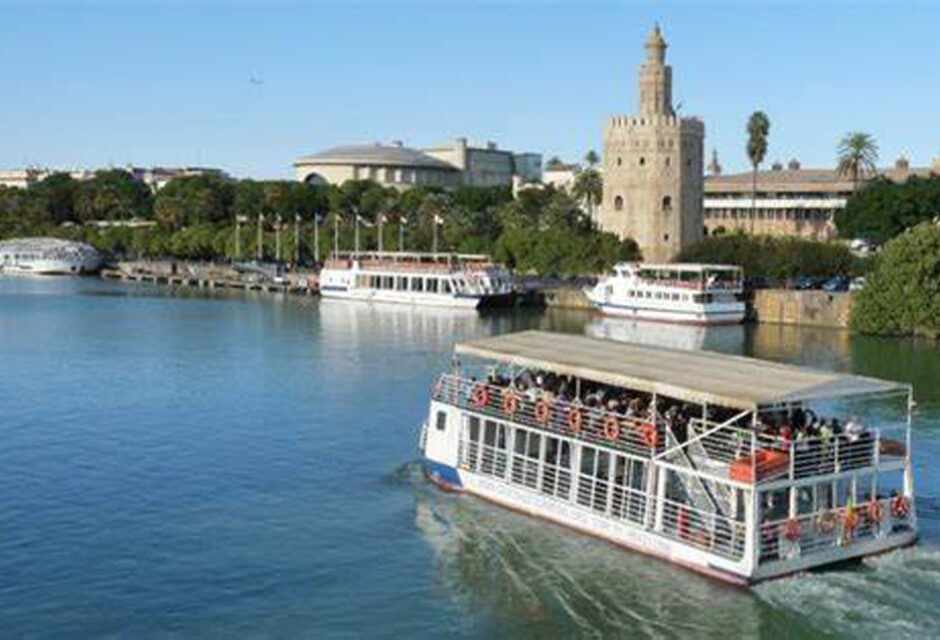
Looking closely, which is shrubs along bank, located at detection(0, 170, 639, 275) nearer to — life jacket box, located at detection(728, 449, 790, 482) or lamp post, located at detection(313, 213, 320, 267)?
lamp post, located at detection(313, 213, 320, 267)

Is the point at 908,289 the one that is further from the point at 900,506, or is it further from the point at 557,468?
the point at 557,468

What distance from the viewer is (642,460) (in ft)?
109

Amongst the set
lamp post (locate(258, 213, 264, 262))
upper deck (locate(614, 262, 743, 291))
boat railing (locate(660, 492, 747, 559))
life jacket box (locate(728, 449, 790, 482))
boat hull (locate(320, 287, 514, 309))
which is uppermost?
lamp post (locate(258, 213, 264, 262))

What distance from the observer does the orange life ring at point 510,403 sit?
37.4 m

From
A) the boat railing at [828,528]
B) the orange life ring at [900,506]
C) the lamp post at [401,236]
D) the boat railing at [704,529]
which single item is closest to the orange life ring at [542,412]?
the boat railing at [704,529]

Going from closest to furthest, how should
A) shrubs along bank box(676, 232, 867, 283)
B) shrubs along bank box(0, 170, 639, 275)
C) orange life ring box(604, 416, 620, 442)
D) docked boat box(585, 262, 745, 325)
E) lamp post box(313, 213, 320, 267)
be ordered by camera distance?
orange life ring box(604, 416, 620, 442) → docked boat box(585, 262, 745, 325) → shrubs along bank box(676, 232, 867, 283) → shrubs along bank box(0, 170, 639, 275) → lamp post box(313, 213, 320, 267)

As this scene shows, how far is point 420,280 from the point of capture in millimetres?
124062

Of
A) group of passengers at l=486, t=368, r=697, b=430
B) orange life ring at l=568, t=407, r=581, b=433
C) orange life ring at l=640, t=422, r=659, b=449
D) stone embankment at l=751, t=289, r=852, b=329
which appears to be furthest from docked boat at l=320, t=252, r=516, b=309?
orange life ring at l=640, t=422, r=659, b=449

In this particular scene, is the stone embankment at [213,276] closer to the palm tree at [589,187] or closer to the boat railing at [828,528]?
the palm tree at [589,187]

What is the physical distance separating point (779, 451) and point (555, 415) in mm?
7035

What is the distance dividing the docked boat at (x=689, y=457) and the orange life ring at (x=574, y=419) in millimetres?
37

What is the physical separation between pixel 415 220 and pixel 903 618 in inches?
5664

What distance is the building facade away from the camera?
163m

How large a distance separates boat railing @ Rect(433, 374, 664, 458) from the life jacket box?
2.84 meters
